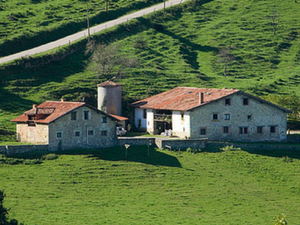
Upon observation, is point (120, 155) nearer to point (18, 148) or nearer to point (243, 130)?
point (18, 148)

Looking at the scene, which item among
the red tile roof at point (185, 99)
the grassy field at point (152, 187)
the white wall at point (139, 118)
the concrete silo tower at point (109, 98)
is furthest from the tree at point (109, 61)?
the grassy field at point (152, 187)

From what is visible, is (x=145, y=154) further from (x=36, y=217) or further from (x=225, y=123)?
(x=36, y=217)

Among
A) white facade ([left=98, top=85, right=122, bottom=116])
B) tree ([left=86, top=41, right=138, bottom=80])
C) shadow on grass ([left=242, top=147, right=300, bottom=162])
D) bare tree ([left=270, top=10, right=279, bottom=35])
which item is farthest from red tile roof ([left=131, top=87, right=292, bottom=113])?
bare tree ([left=270, top=10, right=279, bottom=35])

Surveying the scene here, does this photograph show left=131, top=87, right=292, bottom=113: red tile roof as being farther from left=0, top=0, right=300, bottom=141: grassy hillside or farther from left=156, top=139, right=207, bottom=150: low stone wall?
left=0, top=0, right=300, bottom=141: grassy hillside

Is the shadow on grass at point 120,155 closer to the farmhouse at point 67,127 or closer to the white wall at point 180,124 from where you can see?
the farmhouse at point 67,127

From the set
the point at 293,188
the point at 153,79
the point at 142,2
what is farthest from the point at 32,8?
the point at 293,188

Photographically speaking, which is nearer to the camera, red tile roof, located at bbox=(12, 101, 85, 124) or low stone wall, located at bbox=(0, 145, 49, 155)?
low stone wall, located at bbox=(0, 145, 49, 155)

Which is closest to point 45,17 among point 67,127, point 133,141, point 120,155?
point 133,141
